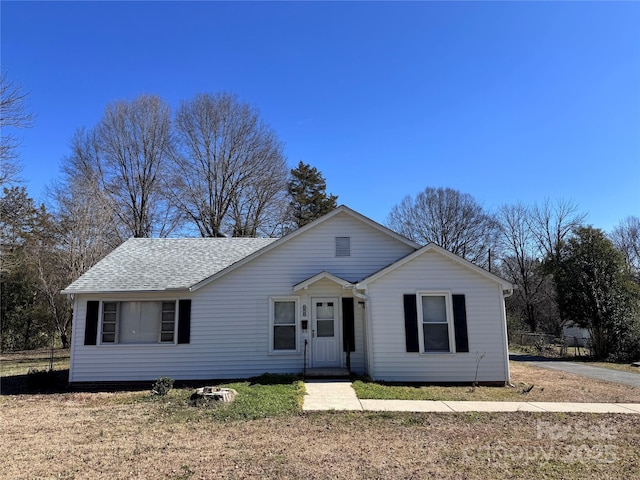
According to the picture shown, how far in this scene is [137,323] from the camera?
39.3ft

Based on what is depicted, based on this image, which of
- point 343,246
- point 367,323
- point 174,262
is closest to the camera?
point 367,323

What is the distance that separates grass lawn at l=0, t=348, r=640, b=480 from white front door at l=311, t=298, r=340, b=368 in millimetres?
3489

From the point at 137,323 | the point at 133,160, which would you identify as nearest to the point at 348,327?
the point at 137,323

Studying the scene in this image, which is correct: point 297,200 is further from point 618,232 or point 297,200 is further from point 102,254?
point 618,232

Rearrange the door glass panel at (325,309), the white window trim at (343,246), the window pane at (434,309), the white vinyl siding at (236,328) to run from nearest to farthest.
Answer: the window pane at (434,309) → the white vinyl siding at (236,328) → the door glass panel at (325,309) → the white window trim at (343,246)

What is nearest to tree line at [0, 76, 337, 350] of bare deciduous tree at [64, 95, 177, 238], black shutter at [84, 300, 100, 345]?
bare deciduous tree at [64, 95, 177, 238]

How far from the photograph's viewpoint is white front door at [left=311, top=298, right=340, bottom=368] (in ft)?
39.1

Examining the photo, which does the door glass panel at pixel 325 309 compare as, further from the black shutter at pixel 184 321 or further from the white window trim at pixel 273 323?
the black shutter at pixel 184 321

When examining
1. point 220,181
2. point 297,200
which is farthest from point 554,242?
point 220,181

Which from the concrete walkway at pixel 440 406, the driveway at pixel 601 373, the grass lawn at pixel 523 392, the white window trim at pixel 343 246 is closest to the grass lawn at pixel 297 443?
the concrete walkway at pixel 440 406

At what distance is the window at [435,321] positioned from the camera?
1109 centimetres

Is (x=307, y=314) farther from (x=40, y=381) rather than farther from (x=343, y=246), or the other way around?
(x=40, y=381)

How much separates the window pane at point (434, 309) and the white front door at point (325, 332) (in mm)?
2611

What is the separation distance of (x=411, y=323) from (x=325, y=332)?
8.76 ft
